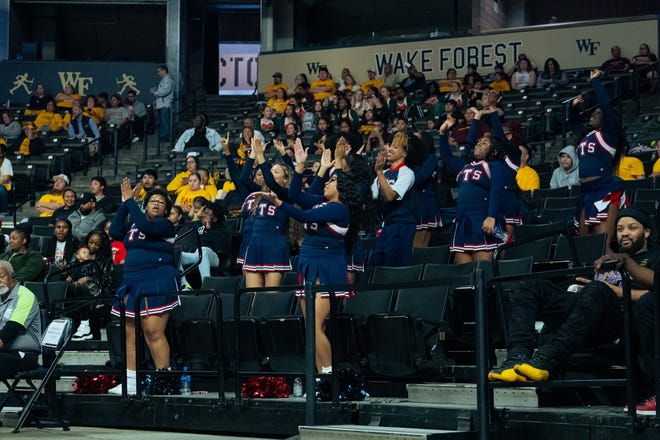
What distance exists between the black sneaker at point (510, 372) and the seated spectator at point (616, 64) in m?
13.3

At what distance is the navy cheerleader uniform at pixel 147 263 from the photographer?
9.39m

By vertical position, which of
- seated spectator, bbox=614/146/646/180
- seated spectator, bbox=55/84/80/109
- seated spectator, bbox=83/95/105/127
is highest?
seated spectator, bbox=55/84/80/109

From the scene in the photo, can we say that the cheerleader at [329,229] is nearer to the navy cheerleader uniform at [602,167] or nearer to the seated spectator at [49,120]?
the navy cheerleader uniform at [602,167]

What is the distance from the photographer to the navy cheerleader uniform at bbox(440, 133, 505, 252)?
9.68 m

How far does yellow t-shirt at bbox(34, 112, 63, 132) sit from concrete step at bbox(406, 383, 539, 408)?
53.8 feet

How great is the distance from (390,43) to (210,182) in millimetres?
9415

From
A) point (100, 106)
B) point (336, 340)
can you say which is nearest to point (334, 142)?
point (336, 340)

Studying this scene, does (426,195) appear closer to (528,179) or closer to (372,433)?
(528,179)

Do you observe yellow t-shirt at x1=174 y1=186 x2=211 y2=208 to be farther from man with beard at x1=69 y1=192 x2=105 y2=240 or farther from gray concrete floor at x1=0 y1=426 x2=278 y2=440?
gray concrete floor at x1=0 y1=426 x2=278 y2=440

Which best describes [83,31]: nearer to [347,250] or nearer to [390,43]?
[390,43]

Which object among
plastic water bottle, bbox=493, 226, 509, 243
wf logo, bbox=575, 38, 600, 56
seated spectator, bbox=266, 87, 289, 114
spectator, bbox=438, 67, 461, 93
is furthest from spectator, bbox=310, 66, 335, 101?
plastic water bottle, bbox=493, 226, 509, 243

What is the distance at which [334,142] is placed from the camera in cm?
998

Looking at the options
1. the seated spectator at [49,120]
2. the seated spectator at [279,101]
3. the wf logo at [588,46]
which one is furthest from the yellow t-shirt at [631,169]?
the seated spectator at [49,120]

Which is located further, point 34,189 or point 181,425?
point 34,189
